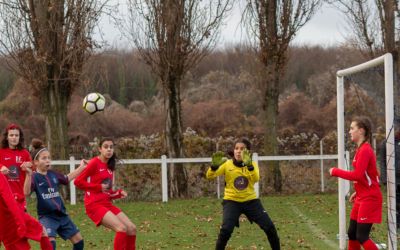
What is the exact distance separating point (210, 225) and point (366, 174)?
6032 mm

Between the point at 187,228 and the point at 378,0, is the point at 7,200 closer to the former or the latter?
the point at 187,228

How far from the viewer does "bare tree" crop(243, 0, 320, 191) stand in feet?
70.5

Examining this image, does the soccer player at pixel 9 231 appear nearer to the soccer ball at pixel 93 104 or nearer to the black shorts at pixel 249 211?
the black shorts at pixel 249 211

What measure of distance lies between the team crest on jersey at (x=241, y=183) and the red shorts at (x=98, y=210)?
1.59 meters

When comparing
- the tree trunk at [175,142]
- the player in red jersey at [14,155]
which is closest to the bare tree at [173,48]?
the tree trunk at [175,142]

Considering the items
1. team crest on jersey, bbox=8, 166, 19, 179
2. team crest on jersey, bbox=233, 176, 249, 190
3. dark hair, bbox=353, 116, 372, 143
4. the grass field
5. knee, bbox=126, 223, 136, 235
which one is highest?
dark hair, bbox=353, 116, 372, 143

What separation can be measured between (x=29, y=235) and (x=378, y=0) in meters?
17.4

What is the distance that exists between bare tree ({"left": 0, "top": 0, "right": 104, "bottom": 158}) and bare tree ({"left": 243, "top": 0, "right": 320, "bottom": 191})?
460 cm

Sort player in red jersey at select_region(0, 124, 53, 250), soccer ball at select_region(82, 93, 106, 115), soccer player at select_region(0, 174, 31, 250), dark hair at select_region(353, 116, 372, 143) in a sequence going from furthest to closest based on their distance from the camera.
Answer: soccer ball at select_region(82, 93, 106, 115), player in red jersey at select_region(0, 124, 53, 250), dark hair at select_region(353, 116, 372, 143), soccer player at select_region(0, 174, 31, 250)

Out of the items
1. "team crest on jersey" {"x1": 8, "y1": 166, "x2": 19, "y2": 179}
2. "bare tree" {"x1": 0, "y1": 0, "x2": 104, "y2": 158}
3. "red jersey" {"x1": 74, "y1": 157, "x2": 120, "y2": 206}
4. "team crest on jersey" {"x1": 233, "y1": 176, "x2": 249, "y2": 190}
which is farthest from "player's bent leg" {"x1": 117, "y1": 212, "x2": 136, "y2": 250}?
A: "bare tree" {"x1": 0, "y1": 0, "x2": 104, "y2": 158}

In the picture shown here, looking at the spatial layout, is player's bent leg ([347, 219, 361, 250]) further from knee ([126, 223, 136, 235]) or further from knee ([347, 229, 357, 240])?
knee ([126, 223, 136, 235])

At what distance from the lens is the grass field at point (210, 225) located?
38.1ft

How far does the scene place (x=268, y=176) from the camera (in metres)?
21.8

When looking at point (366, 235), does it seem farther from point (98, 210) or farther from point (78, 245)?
point (78, 245)
